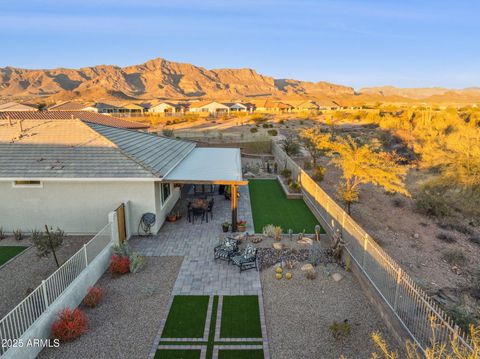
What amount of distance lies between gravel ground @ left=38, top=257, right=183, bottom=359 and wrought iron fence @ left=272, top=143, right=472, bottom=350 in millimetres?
5972

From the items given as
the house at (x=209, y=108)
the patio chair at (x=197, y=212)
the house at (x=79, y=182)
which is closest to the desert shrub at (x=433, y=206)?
the house at (x=79, y=182)

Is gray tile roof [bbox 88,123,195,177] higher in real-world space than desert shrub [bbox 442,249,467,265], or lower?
higher

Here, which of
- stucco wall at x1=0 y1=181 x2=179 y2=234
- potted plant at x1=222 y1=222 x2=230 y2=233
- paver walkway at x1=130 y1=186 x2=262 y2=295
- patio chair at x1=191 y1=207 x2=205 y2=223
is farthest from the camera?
patio chair at x1=191 y1=207 x2=205 y2=223

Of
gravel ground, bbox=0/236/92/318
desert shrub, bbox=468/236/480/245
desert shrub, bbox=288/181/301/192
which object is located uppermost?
desert shrub, bbox=288/181/301/192

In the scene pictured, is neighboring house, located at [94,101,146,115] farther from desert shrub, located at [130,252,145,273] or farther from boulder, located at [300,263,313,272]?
boulder, located at [300,263,313,272]

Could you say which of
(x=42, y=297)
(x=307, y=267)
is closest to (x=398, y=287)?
(x=307, y=267)

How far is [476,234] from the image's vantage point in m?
15.6

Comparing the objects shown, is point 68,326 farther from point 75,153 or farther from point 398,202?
point 398,202

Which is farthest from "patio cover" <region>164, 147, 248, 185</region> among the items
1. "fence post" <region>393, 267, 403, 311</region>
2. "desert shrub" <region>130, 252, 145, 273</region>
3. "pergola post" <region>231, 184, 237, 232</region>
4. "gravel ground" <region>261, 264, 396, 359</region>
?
"fence post" <region>393, 267, 403, 311</region>

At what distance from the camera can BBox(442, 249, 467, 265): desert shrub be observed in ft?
41.3

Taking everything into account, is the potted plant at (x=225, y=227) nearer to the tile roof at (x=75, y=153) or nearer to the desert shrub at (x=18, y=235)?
the tile roof at (x=75, y=153)

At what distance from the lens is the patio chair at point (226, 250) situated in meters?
11.7

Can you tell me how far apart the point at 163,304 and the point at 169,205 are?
26.0ft

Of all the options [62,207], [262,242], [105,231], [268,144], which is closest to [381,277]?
[262,242]
